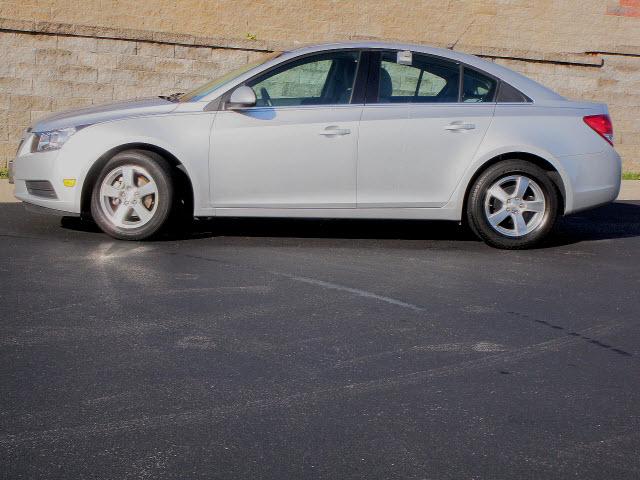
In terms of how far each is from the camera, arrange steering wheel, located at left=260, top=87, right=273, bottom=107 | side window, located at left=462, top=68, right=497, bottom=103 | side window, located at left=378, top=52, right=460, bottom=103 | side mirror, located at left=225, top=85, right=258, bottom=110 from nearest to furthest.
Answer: side mirror, located at left=225, top=85, right=258, bottom=110 < steering wheel, located at left=260, top=87, right=273, bottom=107 < side window, located at left=378, top=52, right=460, bottom=103 < side window, located at left=462, top=68, right=497, bottom=103

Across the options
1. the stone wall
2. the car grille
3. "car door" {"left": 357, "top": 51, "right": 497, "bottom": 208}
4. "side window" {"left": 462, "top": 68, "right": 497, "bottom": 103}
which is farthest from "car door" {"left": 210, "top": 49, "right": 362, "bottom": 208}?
the stone wall

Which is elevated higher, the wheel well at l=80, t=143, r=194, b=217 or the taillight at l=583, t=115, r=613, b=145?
the taillight at l=583, t=115, r=613, b=145

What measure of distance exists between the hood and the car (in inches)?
0.7

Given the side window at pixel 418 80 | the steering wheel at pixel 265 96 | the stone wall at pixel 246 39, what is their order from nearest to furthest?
the steering wheel at pixel 265 96, the side window at pixel 418 80, the stone wall at pixel 246 39

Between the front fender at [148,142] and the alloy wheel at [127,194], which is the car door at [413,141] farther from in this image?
the alloy wheel at [127,194]

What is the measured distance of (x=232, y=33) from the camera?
1688 centimetres

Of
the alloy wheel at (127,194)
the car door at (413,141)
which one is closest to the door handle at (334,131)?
the car door at (413,141)

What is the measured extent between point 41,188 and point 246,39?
573 cm

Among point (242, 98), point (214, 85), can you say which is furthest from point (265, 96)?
point (214, 85)

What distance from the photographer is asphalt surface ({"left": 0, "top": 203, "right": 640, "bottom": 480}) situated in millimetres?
4426

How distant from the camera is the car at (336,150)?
912cm

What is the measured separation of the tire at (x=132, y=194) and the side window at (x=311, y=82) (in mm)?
999

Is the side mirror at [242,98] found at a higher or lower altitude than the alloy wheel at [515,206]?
higher

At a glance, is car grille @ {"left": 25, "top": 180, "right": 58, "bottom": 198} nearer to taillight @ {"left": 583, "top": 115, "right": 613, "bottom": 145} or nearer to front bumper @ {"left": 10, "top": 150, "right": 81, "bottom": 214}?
front bumper @ {"left": 10, "top": 150, "right": 81, "bottom": 214}
